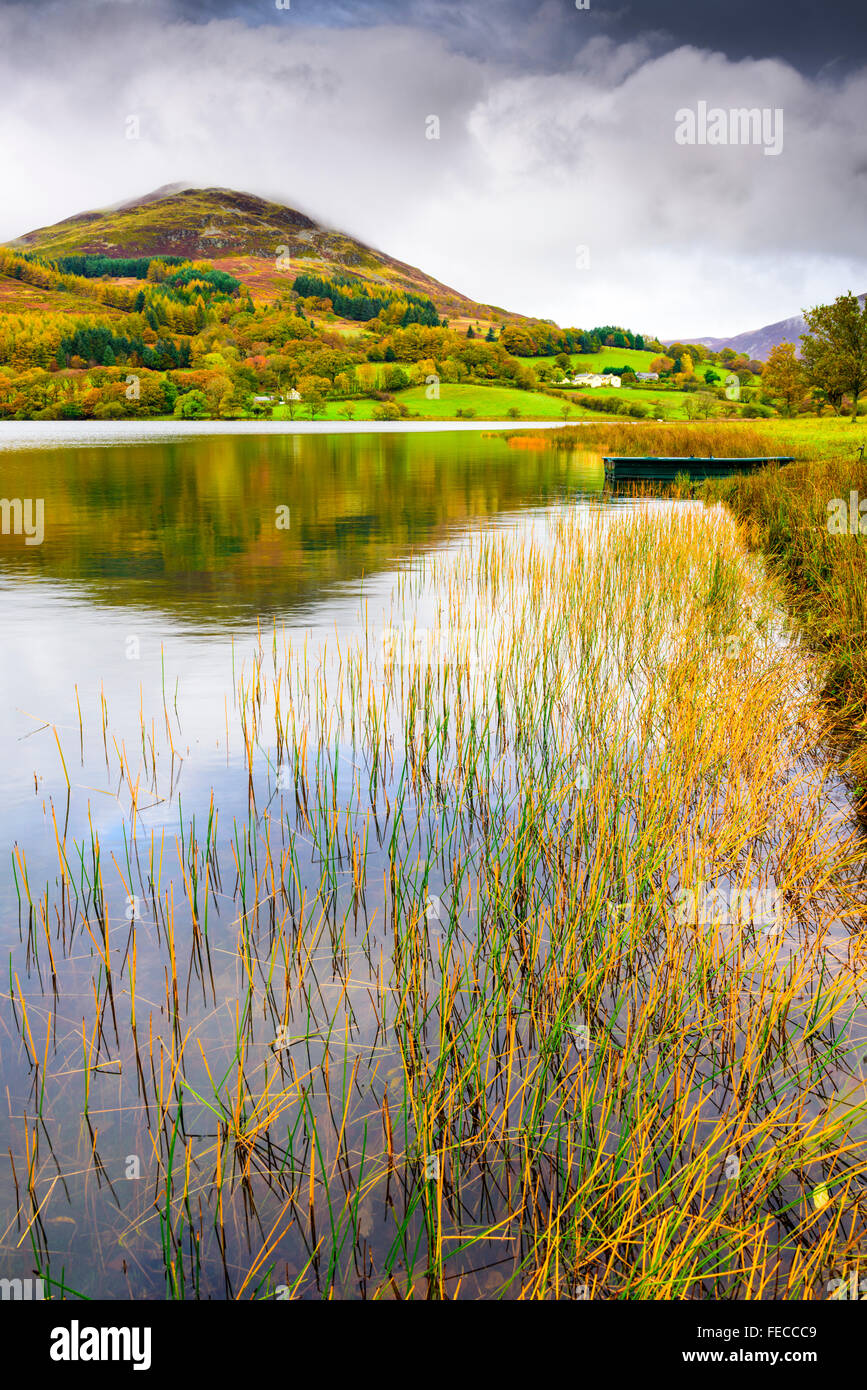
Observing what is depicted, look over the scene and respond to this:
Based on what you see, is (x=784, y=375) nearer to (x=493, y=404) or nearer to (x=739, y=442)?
Answer: (x=493, y=404)

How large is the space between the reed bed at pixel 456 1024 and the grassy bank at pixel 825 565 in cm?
38

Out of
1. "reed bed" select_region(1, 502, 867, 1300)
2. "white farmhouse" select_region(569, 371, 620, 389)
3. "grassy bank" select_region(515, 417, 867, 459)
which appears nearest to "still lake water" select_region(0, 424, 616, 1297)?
"reed bed" select_region(1, 502, 867, 1300)

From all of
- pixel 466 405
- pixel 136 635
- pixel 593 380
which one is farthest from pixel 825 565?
pixel 593 380

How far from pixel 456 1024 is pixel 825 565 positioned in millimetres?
8742

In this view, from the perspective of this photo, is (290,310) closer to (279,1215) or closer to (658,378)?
(658,378)

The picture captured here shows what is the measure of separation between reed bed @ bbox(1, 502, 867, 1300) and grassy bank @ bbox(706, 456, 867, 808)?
0.38 meters

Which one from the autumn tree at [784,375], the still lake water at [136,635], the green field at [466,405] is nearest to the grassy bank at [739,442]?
the still lake water at [136,635]

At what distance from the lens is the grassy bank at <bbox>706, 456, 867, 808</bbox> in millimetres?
6977

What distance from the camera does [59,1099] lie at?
323 cm

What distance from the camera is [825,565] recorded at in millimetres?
10352

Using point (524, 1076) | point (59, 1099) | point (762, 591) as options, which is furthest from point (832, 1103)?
point (762, 591)

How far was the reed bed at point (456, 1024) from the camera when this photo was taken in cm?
263

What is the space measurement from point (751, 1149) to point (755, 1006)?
2.21ft

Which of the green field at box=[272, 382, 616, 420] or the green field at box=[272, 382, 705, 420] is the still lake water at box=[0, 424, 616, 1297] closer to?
the green field at box=[272, 382, 705, 420]
